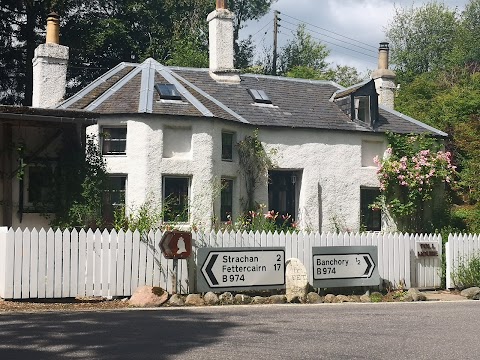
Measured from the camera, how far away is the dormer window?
2712 centimetres

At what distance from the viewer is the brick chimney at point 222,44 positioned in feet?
87.0

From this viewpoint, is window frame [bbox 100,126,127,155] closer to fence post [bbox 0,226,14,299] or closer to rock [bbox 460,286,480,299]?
fence post [bbox 0,226,14,299]

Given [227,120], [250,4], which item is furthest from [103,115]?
[250,4]

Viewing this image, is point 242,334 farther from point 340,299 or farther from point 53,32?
point 53,32

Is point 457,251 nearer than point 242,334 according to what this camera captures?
No

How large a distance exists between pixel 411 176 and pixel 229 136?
692cm

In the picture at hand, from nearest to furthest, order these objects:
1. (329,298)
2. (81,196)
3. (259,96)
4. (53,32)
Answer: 1. (329,298)
2. (81,196)
3. (53,32)
4. (259,96)

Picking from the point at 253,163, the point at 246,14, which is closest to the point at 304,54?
the point at 246,14

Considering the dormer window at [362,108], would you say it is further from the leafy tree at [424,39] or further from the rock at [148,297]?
the leafy tree at [424,39]

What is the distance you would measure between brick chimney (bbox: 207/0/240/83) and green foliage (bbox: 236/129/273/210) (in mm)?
3685

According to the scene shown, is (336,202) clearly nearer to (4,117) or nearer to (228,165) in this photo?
(228,165)

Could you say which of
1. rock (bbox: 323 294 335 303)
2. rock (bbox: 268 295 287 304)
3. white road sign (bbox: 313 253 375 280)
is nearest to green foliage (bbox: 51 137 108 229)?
rock (bbox: 268 295 287 304)

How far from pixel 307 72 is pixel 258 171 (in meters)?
25.0

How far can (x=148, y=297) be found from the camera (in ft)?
46.8
